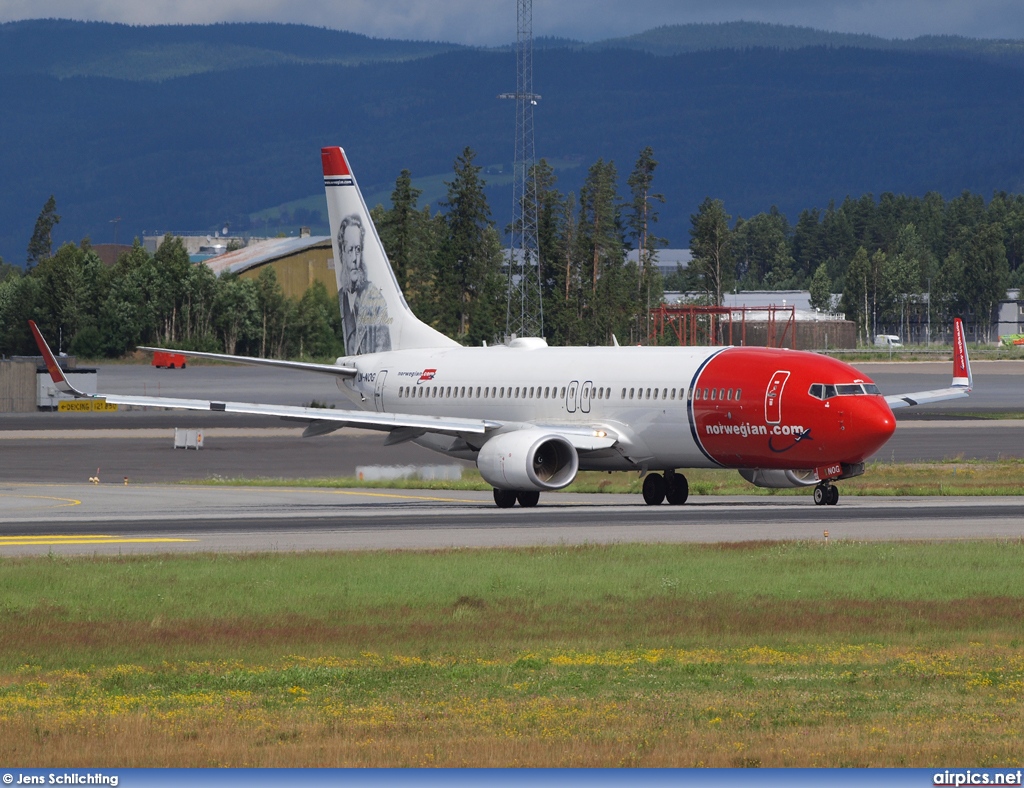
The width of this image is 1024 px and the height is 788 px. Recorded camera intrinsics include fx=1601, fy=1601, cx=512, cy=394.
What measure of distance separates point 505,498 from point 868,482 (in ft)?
53.4

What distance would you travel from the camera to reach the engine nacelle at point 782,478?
4631 cm

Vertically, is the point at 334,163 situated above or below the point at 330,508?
above

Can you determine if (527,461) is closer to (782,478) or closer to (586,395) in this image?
(586,395)

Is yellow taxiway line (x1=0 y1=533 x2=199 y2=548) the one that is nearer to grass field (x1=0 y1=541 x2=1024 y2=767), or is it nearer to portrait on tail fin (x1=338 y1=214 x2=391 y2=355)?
grass field (x1=0 y1=541 x2=1024 y2=767)

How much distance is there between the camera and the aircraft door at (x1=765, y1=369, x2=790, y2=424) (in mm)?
43625

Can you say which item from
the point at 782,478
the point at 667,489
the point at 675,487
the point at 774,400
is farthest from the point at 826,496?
the point at 667,489

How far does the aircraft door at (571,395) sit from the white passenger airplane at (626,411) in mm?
53

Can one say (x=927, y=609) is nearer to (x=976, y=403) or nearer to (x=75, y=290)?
(x=976, y=403)

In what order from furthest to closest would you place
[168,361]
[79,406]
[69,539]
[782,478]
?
1. [168,361]
2. [79,406]
3. [782,478]
4. [69,539]

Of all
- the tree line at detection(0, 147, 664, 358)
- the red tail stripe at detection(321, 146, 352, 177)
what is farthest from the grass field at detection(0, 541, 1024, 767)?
the tree line at detection(0, 147, 664, 358)

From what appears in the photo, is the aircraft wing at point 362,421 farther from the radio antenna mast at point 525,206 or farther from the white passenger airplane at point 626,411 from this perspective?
the radio antenna mast at point 525,206

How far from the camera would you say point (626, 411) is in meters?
46.9

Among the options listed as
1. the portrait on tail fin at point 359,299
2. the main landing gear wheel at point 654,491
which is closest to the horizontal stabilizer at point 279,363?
→ the portrait on tail fin at point 359,299

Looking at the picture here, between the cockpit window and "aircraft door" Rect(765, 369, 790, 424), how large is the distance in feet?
2.76
